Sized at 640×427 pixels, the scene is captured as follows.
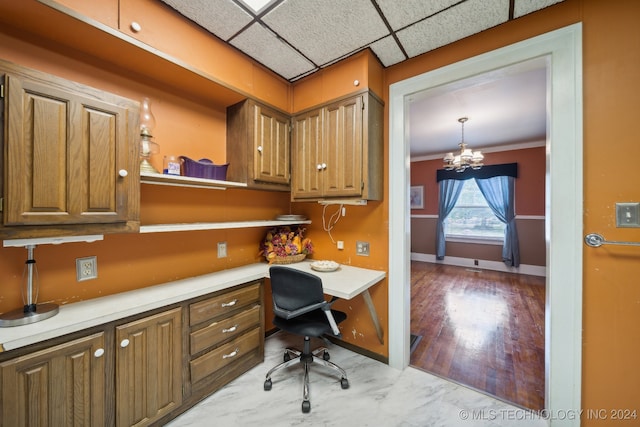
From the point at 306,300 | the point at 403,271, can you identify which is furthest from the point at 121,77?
the point at 403,271

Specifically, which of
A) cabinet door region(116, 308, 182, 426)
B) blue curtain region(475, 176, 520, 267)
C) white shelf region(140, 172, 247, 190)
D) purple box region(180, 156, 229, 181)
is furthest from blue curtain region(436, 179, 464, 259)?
cabinet door region(116, 308, 182, 426)

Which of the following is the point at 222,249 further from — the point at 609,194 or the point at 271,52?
the point at 609,194

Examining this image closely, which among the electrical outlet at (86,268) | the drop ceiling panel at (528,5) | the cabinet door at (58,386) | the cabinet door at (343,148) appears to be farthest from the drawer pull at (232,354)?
the drop ceiling panel at (528,5)

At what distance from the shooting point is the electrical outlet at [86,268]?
4.47 ft

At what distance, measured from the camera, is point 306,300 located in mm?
1621

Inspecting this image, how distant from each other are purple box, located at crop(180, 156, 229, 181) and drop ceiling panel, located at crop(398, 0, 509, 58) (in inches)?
67.1

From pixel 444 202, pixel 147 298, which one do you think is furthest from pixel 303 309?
pixel 444 202

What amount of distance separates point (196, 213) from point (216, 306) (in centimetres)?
77

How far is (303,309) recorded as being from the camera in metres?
1.59

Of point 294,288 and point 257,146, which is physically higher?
point 257,146

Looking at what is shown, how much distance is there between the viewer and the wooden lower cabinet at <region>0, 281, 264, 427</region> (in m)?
0.99

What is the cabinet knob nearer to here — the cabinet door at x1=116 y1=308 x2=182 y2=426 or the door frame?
the cabinet door at x1=116 y1=308 x2=182 y2=426

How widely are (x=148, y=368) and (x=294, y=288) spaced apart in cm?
94

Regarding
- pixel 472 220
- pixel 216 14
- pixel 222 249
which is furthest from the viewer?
pixel 472 220
